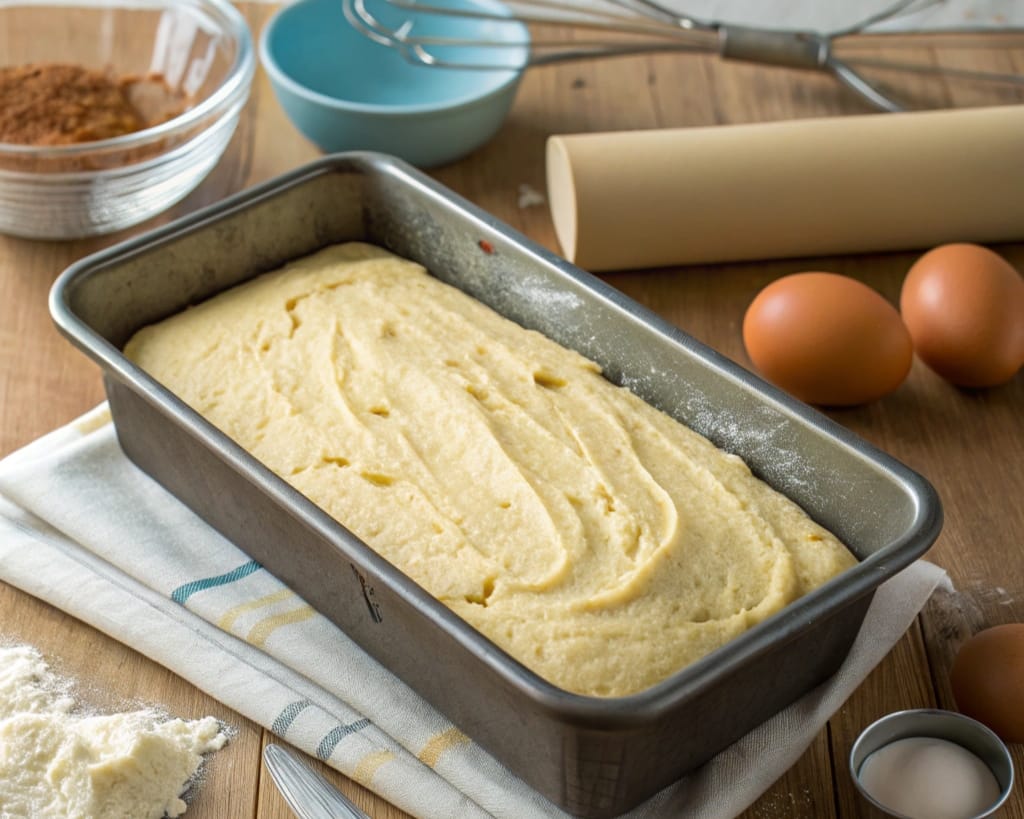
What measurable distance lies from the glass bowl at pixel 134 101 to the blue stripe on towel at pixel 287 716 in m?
1.04

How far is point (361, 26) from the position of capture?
8.25 feet

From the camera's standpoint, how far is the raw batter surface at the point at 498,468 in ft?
4.70

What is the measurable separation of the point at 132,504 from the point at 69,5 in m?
1.27

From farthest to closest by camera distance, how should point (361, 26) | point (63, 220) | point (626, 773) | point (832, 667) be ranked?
point (361, 26) < point (63, 220) < point (832, 667) < point (626, 773)

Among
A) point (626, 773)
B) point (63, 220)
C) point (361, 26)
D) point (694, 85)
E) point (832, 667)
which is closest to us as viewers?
point (626, 773)

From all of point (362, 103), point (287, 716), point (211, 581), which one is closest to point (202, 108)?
point (362, 103)

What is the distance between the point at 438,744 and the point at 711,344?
887mm

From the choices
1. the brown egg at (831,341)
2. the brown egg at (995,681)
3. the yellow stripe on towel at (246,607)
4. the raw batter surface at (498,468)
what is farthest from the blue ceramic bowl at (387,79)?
the brown egg at (995,681)

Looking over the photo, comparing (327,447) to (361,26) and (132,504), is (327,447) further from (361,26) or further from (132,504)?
(361,26)

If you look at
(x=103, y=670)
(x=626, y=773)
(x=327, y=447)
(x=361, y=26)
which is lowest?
(x=103, y=670)

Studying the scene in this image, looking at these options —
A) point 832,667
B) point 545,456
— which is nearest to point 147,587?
point 545,456

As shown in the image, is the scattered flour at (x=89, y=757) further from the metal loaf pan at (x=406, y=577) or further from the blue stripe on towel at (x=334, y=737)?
the metal loaf pan at (x=406, y=577)

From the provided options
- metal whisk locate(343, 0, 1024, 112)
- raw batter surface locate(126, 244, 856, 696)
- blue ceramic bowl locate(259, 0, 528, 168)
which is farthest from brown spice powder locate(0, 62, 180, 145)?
raw batter surface locate(126, 244, 856, 696)

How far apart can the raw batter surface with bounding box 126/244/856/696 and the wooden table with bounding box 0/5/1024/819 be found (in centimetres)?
23
